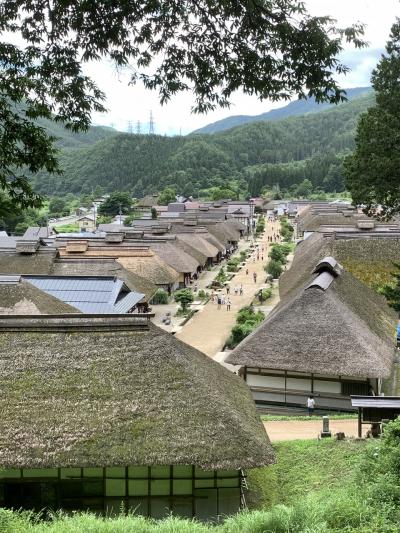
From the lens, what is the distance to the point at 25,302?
2527 centimetres

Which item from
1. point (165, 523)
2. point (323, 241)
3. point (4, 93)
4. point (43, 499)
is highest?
point (4, 93)

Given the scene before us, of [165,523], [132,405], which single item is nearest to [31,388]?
[132,405]

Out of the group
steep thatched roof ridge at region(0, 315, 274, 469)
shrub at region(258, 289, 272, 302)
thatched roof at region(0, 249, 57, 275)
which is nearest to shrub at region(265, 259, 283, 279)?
shrub at region(258, 289, 272, 302)

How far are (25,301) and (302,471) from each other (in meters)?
14.5

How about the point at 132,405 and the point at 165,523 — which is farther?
the point at 132,405

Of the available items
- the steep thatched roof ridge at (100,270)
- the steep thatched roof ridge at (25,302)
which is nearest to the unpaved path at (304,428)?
the steep thatched roof ridge at (25,302)

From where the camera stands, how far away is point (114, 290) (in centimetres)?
3058

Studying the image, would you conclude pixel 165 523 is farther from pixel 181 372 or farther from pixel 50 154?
pixel 50 154

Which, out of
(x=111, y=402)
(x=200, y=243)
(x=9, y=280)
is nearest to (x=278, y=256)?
(x=200, y=243)

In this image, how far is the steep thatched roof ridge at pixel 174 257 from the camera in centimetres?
5066

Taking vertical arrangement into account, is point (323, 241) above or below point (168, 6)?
below

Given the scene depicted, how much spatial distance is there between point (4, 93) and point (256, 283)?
1873 inches

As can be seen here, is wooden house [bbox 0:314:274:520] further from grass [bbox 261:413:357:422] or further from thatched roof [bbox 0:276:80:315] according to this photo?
thatched roof [bbox 0:276:80:315]

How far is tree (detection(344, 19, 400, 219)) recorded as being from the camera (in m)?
19.2
